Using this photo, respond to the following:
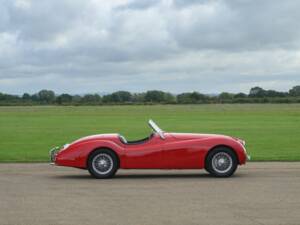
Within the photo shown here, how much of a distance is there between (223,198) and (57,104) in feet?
489

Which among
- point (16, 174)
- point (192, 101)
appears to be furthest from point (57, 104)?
point (16, 174)

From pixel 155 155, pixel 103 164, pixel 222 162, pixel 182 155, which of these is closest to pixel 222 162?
pixel 222 162

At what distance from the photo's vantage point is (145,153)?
A: 565 inches

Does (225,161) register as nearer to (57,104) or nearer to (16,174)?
(16,174)

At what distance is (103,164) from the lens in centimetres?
1434

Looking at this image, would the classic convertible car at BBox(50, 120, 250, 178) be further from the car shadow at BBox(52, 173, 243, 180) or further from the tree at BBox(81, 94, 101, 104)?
the tree at BBox(81, 94, 101, 104)

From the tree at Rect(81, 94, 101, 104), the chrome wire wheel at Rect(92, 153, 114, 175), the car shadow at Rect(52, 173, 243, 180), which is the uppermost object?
the tree at Rect(81, 94, 101, 104)

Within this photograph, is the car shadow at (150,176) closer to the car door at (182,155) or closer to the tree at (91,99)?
the car door at (182,155)

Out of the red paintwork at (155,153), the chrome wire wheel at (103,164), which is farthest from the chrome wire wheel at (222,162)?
the chrome wire wheel at (103,164)

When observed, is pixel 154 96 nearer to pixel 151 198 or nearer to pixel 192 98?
pixel 192 98

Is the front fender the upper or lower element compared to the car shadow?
upper

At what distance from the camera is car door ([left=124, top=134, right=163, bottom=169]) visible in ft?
47.0

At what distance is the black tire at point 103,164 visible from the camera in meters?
14.3

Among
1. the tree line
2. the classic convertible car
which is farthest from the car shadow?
the tree line
